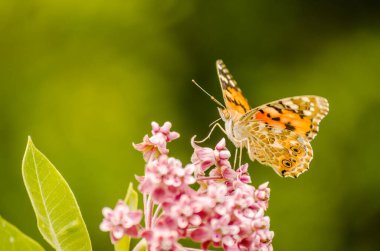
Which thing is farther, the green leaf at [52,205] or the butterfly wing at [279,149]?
the butterfly wing at [279,149]

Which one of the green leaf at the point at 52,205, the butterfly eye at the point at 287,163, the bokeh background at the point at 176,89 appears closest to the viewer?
the green leaf at the point at 52,205

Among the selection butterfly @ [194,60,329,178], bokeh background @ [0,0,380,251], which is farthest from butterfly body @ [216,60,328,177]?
bokeh background @ [0,0,380,251]

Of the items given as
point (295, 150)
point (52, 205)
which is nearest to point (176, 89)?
point (295, 150)

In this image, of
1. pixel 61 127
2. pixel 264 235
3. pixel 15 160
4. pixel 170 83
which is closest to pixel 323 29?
pixel 170 83

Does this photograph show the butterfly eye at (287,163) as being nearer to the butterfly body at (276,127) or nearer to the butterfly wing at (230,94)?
the butterfly body at (276,127)

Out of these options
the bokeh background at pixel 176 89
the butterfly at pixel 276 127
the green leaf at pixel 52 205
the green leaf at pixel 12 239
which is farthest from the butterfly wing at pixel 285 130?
the bokeh background at pixel 176 89

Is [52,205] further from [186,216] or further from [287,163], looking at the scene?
[287,163]

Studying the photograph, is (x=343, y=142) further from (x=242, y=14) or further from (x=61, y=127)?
(x=61, y=127)

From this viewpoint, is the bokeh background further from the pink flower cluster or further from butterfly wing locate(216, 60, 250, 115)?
the pink flower cluster
